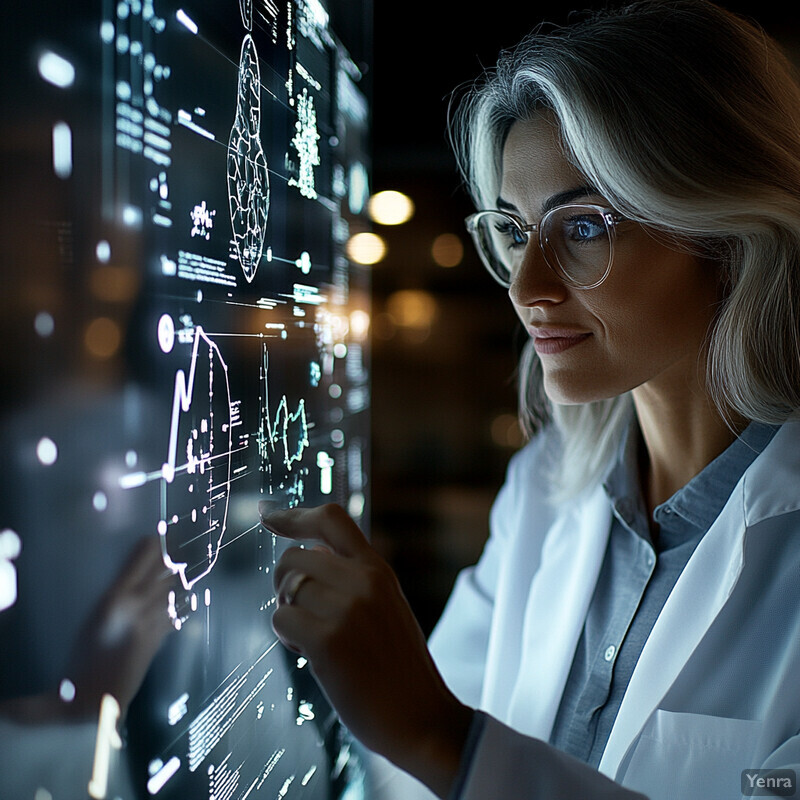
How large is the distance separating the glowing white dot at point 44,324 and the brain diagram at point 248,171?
0.79 feet

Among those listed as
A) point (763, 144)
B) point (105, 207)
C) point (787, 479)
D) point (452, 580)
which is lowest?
point (452, 580)

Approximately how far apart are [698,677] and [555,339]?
16.3 inches

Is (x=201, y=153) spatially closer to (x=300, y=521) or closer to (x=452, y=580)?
(x=300, y=521)

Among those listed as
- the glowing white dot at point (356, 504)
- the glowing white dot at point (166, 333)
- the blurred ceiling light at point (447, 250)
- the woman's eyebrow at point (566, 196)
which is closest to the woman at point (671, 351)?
the woman's eyebrow at point (566, 196)

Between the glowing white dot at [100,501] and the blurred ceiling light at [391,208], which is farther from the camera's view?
the blurred ceiling light at [391,208]

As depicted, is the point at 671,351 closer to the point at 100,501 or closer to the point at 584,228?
the point at 584,228

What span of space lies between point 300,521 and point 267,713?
23 centimetres

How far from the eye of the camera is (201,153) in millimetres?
542

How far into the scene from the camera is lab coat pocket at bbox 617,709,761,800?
75cm

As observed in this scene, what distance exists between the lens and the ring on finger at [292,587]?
592 millimetres

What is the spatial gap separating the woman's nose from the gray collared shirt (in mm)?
315

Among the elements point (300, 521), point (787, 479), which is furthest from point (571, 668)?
point (300, 521)

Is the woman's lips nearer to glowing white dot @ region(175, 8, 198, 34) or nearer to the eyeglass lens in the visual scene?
the eyeglass lens

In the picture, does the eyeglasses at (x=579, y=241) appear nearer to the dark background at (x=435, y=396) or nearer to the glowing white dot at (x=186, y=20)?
the glowing white dot at (x=186, y=20)
